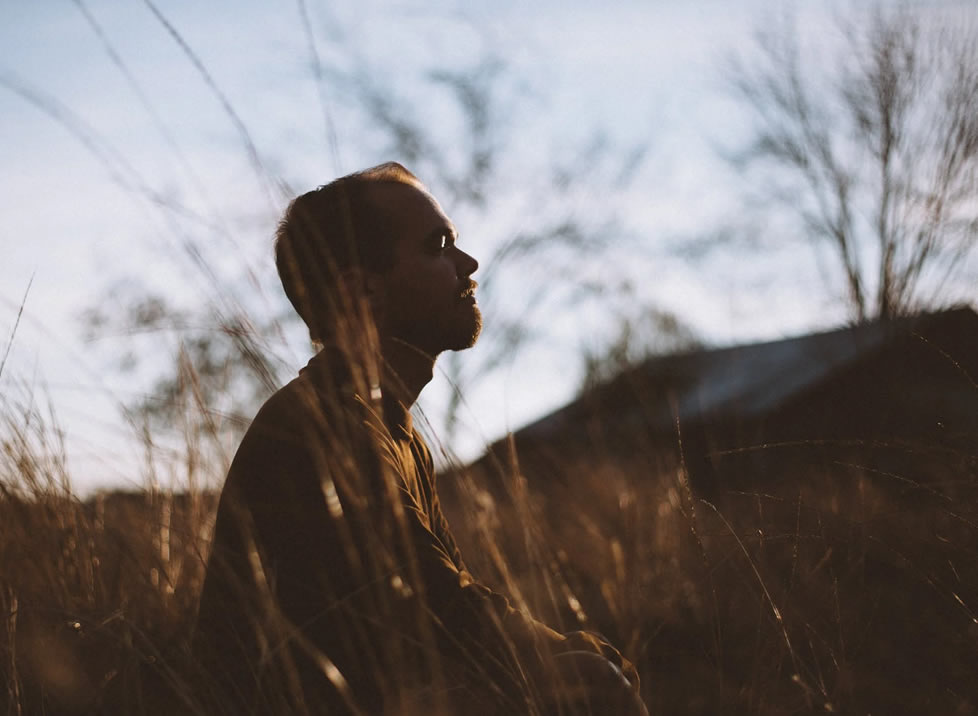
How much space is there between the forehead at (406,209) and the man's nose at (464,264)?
0.07m

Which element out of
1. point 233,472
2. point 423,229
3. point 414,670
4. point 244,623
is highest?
point 423,229

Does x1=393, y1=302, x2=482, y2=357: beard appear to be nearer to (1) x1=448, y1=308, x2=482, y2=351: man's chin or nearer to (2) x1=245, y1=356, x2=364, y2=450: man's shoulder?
(1) x1=448, y1=308, x2=482, y2=351: man's chin

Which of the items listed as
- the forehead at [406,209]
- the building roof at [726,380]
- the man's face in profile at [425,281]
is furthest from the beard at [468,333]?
the building roof at [726,380]

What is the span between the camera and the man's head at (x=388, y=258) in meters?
1.65

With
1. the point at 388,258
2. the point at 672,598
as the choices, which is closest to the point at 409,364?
the point at 388,258

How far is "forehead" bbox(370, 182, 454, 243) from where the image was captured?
1.71 meters

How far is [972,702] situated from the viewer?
1539mm

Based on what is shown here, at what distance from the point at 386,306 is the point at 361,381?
0.41 metres

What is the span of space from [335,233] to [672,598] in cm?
108

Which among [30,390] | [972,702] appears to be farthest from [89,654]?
[972,702]

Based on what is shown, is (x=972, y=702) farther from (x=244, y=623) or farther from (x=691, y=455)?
(x=691, y=455)

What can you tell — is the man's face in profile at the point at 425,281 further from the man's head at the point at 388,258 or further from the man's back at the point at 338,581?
the man's back at the point at 338,581

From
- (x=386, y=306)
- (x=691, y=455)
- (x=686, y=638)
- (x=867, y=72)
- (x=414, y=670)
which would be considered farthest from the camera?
(x=691, y=455)

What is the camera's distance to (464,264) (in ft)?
5.74
